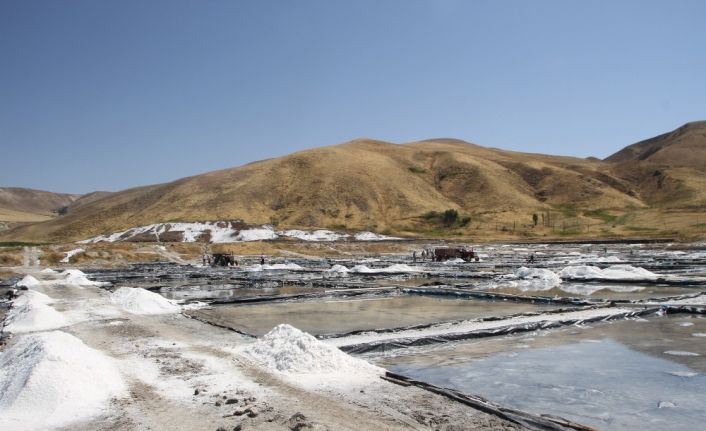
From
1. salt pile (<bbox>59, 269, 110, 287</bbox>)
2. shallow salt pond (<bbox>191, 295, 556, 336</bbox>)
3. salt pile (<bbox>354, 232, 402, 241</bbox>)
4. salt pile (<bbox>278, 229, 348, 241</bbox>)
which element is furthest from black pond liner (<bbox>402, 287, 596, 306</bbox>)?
salt pile (<bbox>354, 232, 402, 241</bbox>)

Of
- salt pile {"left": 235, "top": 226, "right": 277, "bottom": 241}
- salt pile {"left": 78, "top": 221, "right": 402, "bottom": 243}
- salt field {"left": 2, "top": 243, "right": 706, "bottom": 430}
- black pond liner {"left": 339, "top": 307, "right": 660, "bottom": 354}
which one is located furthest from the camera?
salt pile {"left": 78, "top": 221, "right": 402, "bottom": 243}

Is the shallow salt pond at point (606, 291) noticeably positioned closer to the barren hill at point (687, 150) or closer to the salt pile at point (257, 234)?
the salt pile at point (257, 234)

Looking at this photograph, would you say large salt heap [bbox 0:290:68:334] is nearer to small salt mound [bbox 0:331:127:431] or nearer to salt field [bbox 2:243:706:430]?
salt field [bbox 2:243:706:430]

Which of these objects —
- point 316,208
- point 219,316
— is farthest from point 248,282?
point 316,208

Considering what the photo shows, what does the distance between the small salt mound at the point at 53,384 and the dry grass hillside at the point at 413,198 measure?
7652 centimetres

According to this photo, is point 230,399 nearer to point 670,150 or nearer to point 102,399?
point 102,399

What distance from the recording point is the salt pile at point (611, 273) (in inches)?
975

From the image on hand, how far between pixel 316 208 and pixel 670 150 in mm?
113537

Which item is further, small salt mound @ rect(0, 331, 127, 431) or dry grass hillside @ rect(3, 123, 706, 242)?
dry grass hillside @ rect(3, 123, 706, 242)

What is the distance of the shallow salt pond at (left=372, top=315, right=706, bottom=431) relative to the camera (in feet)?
22.4

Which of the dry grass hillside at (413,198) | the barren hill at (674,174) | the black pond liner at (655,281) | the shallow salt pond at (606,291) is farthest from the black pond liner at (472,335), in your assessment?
the barren hill at (674,174)

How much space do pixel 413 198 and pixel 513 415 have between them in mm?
100428

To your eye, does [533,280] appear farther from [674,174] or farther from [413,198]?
[674,174]

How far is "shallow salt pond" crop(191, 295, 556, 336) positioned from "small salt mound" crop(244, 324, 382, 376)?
384 centimetres
